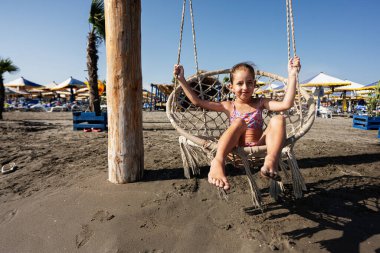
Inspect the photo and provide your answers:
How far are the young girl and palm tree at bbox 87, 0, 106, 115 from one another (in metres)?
4.36

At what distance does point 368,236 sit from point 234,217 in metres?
0.81

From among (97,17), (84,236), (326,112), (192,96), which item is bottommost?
(84,236)

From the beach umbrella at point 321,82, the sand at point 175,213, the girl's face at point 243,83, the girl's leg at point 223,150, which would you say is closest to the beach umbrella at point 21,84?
the beach umbrella at point 321,82

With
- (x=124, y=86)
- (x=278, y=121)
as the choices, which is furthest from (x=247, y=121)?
(x=124, y=86)

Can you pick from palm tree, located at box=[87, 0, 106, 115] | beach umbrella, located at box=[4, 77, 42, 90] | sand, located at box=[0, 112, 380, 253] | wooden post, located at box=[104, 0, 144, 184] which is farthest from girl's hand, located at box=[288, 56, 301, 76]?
beach umbrella, located at box=[4, 77, 42, 90]

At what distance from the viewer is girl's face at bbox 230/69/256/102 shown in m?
2.02

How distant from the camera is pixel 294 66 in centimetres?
189

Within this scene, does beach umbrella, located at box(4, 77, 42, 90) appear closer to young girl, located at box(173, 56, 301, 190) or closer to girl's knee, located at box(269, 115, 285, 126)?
young girl, located at box(173, 56, 301, 190)

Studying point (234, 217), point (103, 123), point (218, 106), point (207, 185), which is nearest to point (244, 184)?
point (207, 185)

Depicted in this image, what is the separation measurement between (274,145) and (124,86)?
1.34m

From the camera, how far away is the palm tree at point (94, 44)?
576 centimetres

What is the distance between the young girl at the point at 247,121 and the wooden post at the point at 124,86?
1.37ft

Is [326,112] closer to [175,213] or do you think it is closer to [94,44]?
[94,44]

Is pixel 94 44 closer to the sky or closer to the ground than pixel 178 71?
closer to the sky
